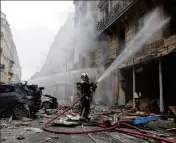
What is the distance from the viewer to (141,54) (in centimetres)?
1498

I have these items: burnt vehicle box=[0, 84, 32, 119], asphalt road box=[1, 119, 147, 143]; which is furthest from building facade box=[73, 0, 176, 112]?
burnt vehicle box=[0, 84, 32, 119]

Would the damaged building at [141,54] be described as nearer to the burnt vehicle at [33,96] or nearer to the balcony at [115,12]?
the balcony at [115,12]

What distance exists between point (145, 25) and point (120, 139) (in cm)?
1083

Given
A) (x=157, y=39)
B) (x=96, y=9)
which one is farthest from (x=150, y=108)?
(x=96, y=9)

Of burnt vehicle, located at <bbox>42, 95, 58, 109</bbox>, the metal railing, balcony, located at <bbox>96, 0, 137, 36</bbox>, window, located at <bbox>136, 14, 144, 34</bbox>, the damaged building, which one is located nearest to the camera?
the damaged building

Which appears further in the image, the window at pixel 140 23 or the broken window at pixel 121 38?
the broken window at pixel 121 38

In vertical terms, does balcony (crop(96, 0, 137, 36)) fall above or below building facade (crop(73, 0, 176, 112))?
above

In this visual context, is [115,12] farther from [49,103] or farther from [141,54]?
[49,103]

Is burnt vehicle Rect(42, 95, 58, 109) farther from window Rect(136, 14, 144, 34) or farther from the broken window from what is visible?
window Rect(136, 14, 144, 34)

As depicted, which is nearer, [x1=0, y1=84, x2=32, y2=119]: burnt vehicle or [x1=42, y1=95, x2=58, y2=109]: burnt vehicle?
[x1=0, y1=84, x2=32, y2=119]: burnt vehicle

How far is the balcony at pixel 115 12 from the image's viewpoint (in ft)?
56.2

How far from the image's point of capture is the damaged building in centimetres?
1290

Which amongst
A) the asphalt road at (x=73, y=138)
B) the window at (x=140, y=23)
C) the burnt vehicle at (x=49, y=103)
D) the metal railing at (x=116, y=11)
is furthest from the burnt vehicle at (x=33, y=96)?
the metal railing at (x=116, y=11)

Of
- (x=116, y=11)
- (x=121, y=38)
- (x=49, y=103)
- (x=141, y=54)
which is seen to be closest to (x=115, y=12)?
(x=116, y=11)
